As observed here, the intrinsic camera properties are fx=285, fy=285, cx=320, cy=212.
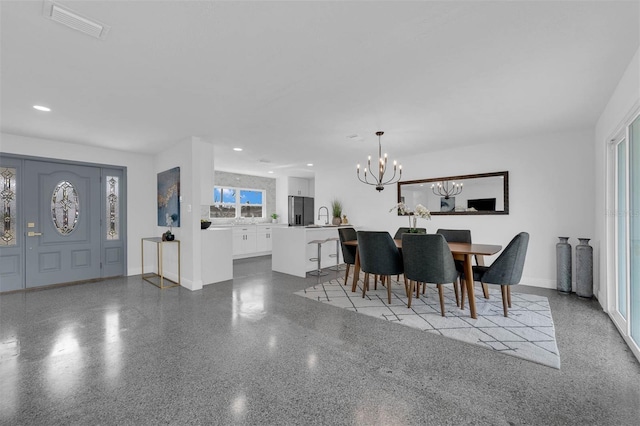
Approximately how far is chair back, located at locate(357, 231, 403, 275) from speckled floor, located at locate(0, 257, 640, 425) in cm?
72

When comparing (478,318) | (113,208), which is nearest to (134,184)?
(113,208)

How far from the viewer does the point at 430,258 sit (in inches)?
124

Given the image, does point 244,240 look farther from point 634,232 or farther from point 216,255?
point 634,232

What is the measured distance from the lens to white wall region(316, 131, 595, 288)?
417cm

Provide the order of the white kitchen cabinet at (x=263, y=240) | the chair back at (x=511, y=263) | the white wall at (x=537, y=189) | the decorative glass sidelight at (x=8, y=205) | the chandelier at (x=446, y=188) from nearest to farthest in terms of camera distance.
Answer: the chair back at (x=511, y=263) → the white wall at (x=537, y=189) → the decorative glass sidelight at (x=8, y=205) → the chandelier at (x=446, y=188) → the white kitchen cabinet at (x=263, y=240)

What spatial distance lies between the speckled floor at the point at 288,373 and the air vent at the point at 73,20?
2.38 m

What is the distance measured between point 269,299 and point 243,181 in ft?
17.4

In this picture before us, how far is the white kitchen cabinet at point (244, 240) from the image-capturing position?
740cm

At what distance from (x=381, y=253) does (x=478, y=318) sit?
4.10ft

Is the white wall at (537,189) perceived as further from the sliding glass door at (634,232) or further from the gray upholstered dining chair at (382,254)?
the gray upholstered dining chair at (382,254)

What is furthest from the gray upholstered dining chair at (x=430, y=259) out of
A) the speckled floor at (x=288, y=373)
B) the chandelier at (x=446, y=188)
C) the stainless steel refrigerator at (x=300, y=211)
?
the stainless steel refrigerator at (x=300, y=211)

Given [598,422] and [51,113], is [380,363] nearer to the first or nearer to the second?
[598,422]

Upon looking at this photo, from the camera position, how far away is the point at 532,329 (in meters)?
2.78

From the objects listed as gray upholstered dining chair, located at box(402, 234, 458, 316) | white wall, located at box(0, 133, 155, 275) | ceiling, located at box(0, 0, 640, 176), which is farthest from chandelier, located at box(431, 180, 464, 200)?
white wall, located at box(0, 133, 155, 275)
